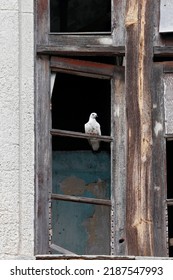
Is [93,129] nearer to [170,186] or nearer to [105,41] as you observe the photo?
[105,41]

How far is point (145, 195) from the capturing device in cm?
1204

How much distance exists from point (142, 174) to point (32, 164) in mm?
567

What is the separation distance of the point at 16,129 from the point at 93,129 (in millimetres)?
466

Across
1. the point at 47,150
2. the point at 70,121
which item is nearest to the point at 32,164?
the point at 47,150

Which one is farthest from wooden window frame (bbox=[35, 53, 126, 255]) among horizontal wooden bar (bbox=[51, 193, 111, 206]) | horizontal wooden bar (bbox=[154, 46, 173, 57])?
horizontal wooden bar (bbox=[154, 46, 173, 57])

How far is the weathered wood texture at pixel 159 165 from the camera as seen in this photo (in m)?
12.1

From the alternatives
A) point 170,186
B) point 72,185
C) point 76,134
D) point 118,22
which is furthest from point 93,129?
point 72,185

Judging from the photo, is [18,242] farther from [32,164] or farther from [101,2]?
[101,2]

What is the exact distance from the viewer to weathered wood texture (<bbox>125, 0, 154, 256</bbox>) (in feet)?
39.3

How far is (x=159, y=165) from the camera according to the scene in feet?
40.2

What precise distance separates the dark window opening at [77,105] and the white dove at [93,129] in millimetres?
60

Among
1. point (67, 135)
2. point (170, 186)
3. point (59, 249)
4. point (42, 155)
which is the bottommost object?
point (59, 249)

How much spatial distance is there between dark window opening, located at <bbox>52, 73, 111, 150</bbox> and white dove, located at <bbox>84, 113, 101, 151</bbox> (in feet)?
0.20

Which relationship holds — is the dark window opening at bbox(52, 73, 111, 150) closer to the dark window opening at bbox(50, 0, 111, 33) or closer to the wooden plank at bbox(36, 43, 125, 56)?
the wooden plank at bbox(36, 43, 125, 56)
